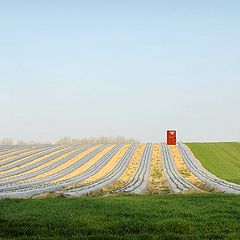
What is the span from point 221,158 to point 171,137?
1044 cm

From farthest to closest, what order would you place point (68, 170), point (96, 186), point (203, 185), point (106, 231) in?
point (68, 170) → point (203, 185) → point (96, 186) → point (106, 231)

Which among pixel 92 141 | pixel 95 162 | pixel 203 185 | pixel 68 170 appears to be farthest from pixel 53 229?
pixel 92 141

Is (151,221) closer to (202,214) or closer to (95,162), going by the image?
(202,214)

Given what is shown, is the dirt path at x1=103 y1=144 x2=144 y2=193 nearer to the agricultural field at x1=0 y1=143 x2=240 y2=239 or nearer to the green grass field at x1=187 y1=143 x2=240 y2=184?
the agricultural field at x1=0 y1=143 x2=240 y2=239

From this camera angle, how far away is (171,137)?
53.5 metres

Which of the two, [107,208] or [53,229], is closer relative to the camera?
[53,229]

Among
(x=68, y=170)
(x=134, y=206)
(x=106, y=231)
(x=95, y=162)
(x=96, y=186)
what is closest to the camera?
(x=106, y=231)

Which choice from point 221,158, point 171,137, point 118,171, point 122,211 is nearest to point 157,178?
point 118,171

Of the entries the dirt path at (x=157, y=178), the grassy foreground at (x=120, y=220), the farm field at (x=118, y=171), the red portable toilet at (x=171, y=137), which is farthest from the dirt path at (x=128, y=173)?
the grassy foreground at (x=120, y=220)

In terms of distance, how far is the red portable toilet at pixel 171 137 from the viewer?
176 feet

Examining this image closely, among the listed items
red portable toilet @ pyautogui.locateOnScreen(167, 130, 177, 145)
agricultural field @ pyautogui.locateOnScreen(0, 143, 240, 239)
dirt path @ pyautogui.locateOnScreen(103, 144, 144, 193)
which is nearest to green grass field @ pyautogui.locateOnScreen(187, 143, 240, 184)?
red portable toilet @ pyautogui.locateOnScreen(167, 130, 177, 145)

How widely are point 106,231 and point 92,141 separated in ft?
218

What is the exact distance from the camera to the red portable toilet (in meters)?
53.5

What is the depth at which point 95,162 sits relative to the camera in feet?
129
